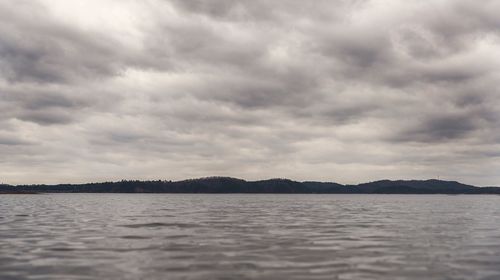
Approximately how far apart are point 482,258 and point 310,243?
9605 millimetres

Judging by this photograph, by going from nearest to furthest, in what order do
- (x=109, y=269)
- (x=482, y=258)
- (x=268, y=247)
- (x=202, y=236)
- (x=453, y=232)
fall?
1. (x=109, y=269)
2. (x=482, y=258)
3. (x=268, y=247)
4. (x=202, y=236)
5. (x=453, y=232)

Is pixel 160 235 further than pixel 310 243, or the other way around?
pixel 160 235

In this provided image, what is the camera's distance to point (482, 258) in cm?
2200

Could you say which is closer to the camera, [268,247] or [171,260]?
[171,260]

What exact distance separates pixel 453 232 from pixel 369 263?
1896cm

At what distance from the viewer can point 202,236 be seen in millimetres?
31281

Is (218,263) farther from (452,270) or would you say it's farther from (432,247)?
(432,247)

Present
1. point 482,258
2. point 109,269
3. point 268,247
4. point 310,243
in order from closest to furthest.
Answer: point 109,269
point 482,258
point 268,247
point 310,243

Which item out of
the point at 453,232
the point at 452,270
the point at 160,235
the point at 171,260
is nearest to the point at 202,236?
the point at 160,235

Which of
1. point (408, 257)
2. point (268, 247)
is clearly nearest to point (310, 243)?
point (268, 247)

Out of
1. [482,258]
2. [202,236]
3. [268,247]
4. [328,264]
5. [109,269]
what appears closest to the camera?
[109,269]

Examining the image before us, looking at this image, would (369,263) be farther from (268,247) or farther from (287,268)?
(268,247)

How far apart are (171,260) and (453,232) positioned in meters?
25.2

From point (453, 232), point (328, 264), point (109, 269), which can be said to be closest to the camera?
point (109, 269)
